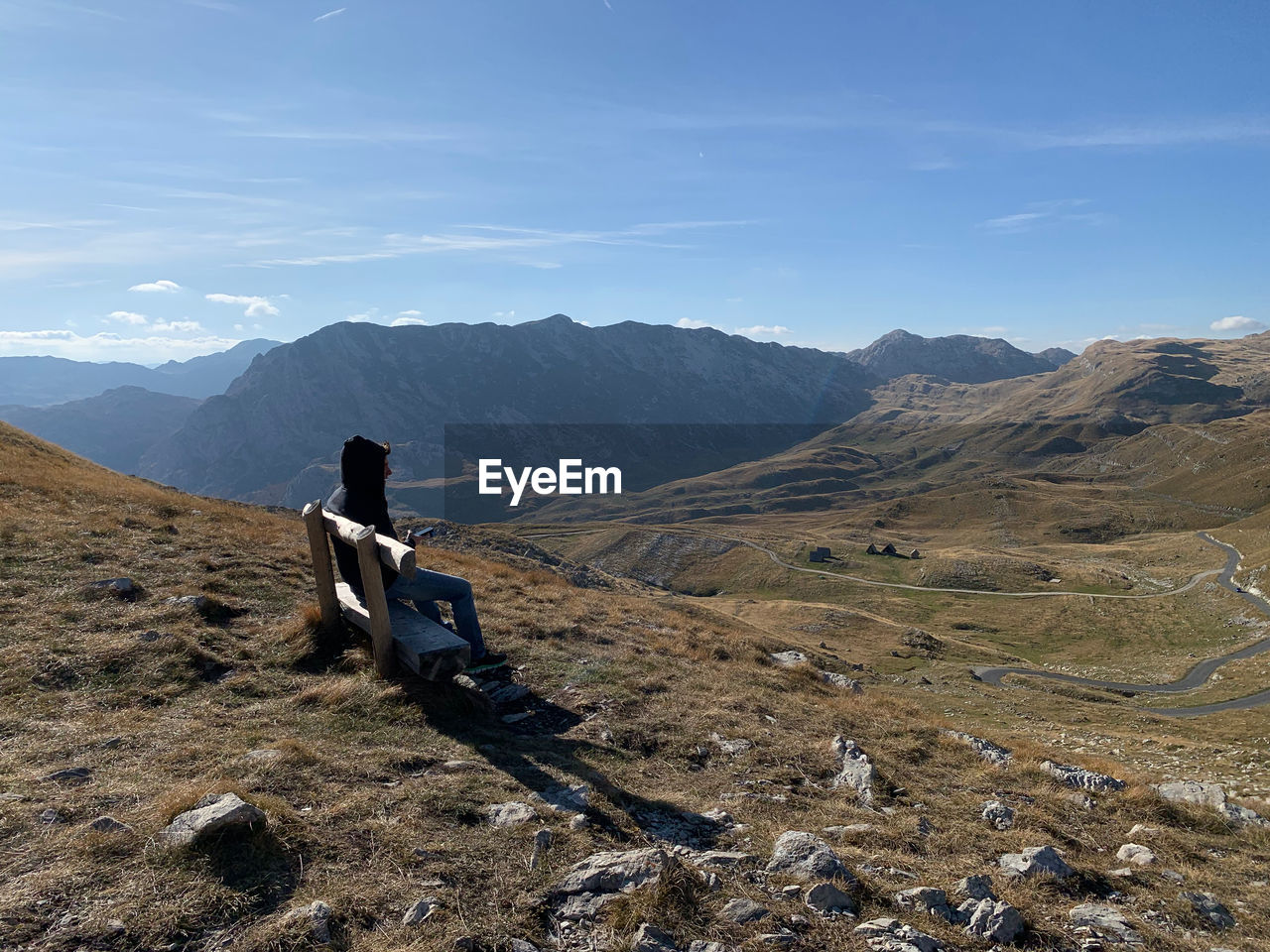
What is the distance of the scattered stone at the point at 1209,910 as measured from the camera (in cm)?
690

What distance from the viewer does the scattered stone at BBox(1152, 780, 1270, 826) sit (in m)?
9.91

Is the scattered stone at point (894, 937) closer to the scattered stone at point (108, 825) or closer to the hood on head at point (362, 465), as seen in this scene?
the scattered stone at point (108, 825)

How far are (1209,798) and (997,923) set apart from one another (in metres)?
7.43

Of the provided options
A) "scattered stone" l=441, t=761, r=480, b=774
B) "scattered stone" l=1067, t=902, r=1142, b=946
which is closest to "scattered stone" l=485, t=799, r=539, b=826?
"scattered stone" l=441, t=761, r=480, b=774

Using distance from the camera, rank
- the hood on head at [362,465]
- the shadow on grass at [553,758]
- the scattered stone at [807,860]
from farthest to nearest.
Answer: the hood on head at [362,465]
the shadow on grass at [553,758]
the scattered stone at [807,860]

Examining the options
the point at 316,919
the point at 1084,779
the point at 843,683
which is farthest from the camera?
the point at 843,683

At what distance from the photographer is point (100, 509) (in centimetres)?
1778

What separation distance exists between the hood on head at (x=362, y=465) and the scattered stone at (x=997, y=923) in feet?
30.8

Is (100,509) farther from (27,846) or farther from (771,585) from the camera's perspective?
(771,585)

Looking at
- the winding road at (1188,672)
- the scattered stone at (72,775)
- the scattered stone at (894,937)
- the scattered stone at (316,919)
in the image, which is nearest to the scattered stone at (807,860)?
the scattered stone at (894,937)

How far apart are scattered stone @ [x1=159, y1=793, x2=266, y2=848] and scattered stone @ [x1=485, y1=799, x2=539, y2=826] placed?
2194 millimetres

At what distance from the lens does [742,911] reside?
5.91 m

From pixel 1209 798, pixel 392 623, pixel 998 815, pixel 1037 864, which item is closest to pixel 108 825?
pixel 392 623

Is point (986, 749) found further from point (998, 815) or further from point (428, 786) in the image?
point (428, 786)
